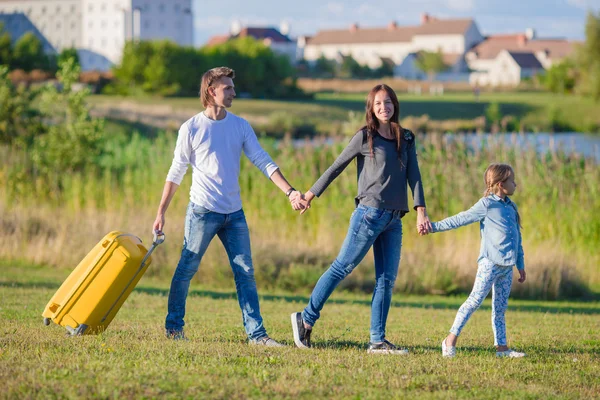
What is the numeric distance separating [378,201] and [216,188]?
4.06 feet

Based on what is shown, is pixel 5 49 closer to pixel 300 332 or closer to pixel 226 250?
pixel 226 250

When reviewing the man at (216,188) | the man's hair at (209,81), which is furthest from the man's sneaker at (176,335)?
the man's hair at (209,81)

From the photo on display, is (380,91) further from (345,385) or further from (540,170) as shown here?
(540,170)

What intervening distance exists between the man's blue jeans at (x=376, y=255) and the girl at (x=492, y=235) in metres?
0.27

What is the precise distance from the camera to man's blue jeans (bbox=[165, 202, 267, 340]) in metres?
7.18

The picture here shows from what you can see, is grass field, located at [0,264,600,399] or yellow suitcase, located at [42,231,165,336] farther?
yellow suitcase, located at [42,231,165,336]

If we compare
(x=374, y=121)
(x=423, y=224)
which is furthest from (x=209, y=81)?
(x=423, y=224)

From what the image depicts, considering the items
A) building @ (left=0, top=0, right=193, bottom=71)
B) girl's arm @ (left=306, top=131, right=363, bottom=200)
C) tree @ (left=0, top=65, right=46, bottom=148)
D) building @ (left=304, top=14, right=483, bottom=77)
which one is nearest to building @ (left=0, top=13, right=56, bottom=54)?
building @ (left=0, top=0, right=193, bottom=71)

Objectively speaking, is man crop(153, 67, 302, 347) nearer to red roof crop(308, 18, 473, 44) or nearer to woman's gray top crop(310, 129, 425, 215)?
woman's gray top crop(310, 129, 425, 215)

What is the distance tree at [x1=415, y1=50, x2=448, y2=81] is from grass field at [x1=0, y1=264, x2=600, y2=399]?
129278 mm

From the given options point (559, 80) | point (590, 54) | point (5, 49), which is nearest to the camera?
point (590, 54)

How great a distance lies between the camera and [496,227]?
23.1 feet

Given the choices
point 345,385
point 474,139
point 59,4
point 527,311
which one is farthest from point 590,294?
point 59,4

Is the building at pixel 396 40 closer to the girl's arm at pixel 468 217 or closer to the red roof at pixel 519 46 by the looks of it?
the red roof at pixel 519 46
